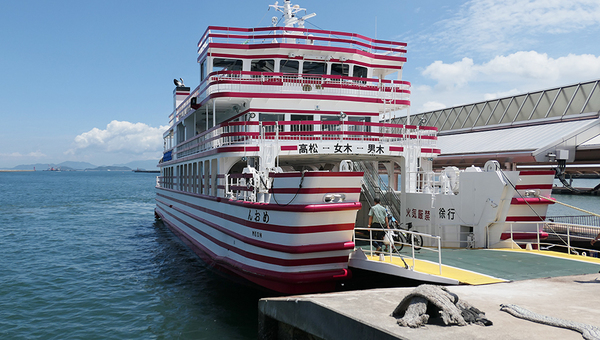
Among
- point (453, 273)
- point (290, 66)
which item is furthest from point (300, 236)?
point (290, 66)

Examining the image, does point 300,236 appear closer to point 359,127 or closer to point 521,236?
point 359,127

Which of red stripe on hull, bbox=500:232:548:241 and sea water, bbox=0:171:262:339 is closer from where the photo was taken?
sea water, bbox=0:171:262:339

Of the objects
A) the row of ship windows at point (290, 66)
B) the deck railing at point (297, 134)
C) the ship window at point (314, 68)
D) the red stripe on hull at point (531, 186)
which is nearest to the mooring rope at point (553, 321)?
the red stripe on hull at point (531, 186)

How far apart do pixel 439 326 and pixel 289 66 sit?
521 inches

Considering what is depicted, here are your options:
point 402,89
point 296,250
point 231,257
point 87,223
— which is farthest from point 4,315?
point 87,223

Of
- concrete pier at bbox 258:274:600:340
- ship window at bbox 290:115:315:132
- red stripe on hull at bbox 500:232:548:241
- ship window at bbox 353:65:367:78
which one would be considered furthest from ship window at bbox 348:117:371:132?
concrete pier at bbox 258:274:600:340

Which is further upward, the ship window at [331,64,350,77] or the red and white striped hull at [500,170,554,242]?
the ship window at [331,64,350,77]

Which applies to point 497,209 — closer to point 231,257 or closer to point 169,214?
point 231,257

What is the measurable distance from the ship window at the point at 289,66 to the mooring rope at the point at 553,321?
1265 centimetres

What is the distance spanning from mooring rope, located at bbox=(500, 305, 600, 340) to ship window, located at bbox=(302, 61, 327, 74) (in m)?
12.6

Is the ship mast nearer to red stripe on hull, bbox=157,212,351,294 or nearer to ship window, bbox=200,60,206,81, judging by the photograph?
ship window, bbox=200,60,206,81

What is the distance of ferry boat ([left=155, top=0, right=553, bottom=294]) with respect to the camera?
32.9ft

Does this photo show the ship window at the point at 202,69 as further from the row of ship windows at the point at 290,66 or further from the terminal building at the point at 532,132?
the terminal building at the point at 532,132

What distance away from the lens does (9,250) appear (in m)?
19.2
